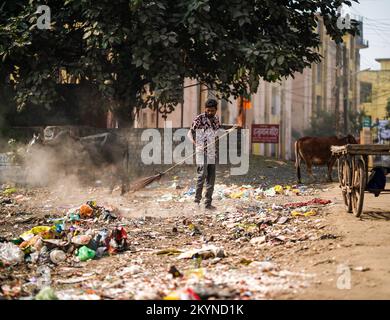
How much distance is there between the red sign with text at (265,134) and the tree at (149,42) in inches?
270

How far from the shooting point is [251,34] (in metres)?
14.5

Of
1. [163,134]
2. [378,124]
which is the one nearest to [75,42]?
[163,134]

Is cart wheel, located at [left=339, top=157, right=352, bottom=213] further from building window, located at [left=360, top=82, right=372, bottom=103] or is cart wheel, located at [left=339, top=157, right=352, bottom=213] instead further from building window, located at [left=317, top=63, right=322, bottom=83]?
building window, located at [left=360, top=82, right=372, bottom=103]

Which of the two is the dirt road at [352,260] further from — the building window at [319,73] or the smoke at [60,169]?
the building window at [319,73]

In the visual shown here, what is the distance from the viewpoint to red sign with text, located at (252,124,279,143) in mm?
22266

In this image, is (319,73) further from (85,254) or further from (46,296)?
(46,296)

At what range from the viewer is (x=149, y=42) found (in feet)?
40.0

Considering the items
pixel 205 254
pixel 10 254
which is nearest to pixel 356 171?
pixel 205 254

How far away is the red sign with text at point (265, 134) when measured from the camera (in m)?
22.3

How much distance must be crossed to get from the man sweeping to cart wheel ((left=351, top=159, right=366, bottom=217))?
8.44 feet

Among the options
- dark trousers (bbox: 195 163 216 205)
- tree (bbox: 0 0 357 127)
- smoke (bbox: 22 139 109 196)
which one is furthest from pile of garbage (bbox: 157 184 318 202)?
tree (bbox: 0 0 357 127)

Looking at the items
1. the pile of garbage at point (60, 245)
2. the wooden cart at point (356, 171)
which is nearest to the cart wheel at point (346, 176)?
the wooden cart at point (356, 171)

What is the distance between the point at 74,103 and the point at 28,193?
17.3 feet

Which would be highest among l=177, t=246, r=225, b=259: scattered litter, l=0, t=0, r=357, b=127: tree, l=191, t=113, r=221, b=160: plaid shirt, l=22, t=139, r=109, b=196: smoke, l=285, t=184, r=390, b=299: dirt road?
l=0, t=0, r=357, b=127: tree
